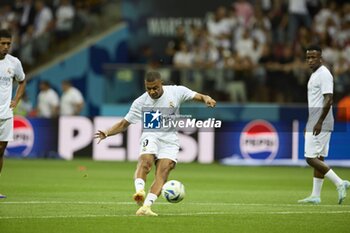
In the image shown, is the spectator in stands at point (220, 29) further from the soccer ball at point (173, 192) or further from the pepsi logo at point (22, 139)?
the soccer ball at point (173, 192)

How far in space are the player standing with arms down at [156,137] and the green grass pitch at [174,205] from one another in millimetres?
567

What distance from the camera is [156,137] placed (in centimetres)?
1352

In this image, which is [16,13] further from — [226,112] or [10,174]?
[10,174]

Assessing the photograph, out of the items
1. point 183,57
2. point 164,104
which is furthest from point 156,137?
point 183,57

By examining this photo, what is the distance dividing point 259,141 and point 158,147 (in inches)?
525

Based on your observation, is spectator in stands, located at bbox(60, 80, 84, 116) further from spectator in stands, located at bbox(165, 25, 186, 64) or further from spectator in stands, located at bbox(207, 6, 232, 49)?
spectator in stands, located at bbox(207, 6, 232, 49)

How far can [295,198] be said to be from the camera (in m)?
16.4

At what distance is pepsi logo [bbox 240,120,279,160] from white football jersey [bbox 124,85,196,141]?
42.8 feet

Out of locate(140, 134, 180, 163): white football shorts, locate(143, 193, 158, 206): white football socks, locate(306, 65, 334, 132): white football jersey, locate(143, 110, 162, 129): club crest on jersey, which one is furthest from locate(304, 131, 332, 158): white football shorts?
locate(143, 193, 158, 206): white football socks

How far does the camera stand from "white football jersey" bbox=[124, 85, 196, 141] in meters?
13.6

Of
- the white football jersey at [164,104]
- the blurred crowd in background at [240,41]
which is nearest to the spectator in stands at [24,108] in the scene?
the blurred crowd in background at [240,41]

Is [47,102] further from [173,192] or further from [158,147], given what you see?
[173,192]

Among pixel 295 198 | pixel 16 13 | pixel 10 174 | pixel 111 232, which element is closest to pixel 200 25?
pixel 16 13

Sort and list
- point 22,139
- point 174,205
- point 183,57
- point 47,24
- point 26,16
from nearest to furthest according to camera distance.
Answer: point 174,205 → point 22,139 → point 183,57 → point 47,24 → point 26,16
